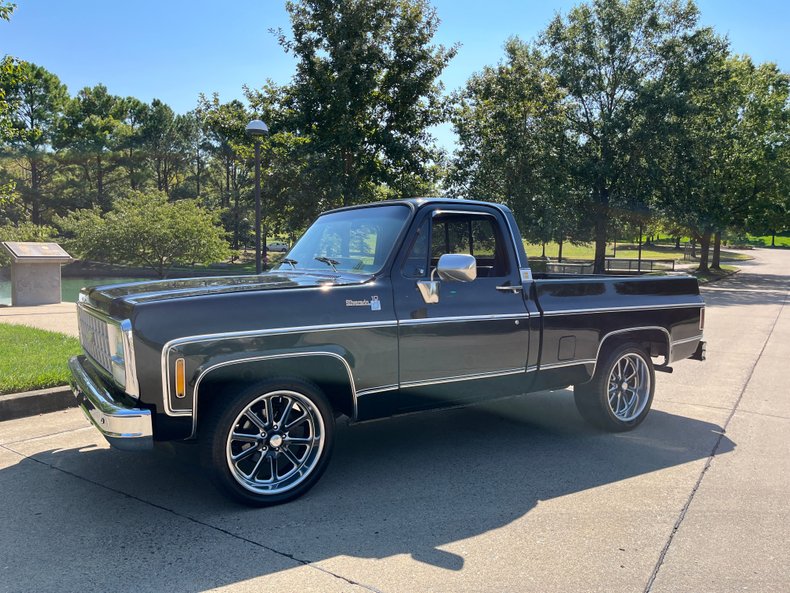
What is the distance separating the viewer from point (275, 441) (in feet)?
13.2

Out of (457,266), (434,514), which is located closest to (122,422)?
(434,514)

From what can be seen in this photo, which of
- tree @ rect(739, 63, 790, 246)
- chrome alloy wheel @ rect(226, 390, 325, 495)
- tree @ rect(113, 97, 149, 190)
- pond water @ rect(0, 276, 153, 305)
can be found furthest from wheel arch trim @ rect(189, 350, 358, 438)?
tree @ rect(113, 97, 149, 190)

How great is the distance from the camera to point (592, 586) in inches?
122

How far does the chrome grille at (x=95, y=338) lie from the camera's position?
411cm

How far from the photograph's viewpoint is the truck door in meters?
4.43

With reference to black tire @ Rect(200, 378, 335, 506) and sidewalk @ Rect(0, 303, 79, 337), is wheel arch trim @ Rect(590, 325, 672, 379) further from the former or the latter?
sidewalk @ Rect(0, 303, 79, 337)

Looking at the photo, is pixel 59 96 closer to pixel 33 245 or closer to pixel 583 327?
pixel 33 245

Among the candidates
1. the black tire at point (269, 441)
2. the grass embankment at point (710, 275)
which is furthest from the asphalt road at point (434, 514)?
the grass embankment at point (710, 275)

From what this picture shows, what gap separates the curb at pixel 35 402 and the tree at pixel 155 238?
2075cm

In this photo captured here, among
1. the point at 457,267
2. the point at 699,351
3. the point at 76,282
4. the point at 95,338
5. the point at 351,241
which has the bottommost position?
the point at 76,282

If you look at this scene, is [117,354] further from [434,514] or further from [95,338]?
[434,514]

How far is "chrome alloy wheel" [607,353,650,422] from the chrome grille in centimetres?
423

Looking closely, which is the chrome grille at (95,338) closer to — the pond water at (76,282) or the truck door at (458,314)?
the truck door at (458,314)

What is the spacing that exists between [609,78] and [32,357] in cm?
2759
